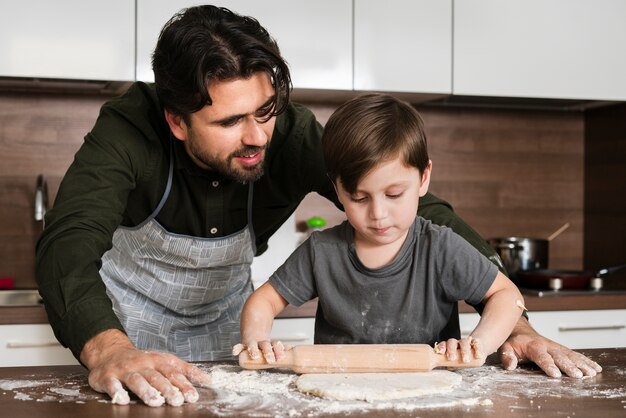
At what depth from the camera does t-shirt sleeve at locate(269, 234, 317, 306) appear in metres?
1.41

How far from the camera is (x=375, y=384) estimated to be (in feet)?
3.66

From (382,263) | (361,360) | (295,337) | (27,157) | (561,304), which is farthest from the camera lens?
(27,157)

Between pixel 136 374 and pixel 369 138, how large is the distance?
483mm

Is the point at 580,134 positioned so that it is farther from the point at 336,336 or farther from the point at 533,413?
the point at 533,413

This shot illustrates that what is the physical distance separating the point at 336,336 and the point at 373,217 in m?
0.23

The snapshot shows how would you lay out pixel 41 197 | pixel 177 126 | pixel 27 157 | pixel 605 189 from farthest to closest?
pixel 605 189
pixel 27 157
pixel 41 197
pixel 177 126

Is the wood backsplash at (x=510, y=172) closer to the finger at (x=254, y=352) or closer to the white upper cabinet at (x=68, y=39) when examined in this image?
the white upper cabinet at (x=68, y=39)

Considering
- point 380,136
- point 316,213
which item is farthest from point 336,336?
point 316,213

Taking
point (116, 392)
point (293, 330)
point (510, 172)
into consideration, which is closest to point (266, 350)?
point (116, 392)

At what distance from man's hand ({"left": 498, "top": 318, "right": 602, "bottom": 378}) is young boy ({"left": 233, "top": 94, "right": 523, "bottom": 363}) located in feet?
0.10

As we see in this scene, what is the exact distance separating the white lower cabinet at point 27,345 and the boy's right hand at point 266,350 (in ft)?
3.75

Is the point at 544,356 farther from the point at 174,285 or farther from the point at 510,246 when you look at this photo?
the point at 510,246

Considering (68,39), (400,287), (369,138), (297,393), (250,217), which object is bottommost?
(297,393)

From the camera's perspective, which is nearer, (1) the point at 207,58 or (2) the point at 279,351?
(2) the point at 279,351
